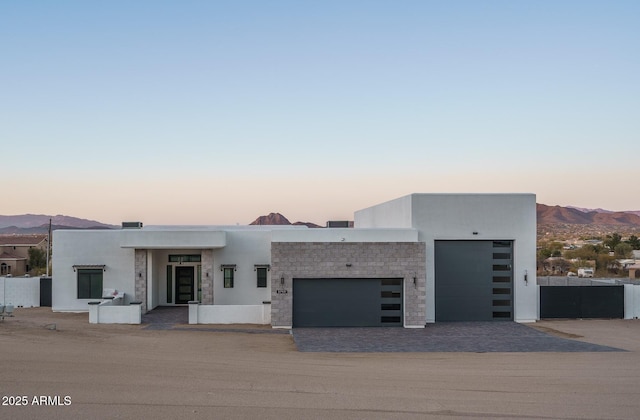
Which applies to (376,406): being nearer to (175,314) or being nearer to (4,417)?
(4,417)

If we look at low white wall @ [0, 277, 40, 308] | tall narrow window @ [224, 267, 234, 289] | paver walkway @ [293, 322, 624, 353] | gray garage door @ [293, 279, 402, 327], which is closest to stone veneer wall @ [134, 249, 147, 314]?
tall narrow window @ [224, 267, 234, 289]

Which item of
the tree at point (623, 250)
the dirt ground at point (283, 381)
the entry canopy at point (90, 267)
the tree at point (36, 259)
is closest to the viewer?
the dirt ground at point (283, 381)

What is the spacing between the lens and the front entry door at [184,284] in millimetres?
27984

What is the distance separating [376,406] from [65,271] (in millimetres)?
19645

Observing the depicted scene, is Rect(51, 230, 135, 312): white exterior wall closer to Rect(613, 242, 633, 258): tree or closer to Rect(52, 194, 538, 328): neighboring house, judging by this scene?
Rect(52, 194, 538, 328): neighboring house

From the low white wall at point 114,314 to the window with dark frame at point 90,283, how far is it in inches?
133

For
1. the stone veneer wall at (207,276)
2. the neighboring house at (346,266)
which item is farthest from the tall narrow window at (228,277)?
the stone veneer wall at (207,276)

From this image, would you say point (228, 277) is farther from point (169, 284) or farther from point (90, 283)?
point (90, 283)

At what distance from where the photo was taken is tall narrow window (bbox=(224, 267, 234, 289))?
87.3ft

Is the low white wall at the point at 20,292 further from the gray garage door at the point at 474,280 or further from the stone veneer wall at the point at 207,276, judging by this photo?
the gray garage door at the point at 474,280

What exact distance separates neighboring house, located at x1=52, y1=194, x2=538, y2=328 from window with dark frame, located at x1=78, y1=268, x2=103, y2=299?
0.04m

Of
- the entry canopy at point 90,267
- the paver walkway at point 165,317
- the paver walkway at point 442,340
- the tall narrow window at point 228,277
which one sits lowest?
the paver walkway at point 442,340

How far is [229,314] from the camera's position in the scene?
23438mm

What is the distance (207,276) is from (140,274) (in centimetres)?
286
